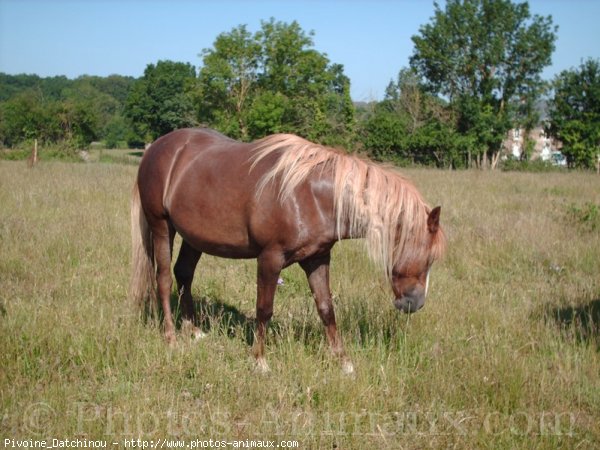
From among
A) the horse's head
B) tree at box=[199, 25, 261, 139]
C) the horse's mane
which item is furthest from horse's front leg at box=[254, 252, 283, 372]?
tree at box=[199, 25, 261, 139]

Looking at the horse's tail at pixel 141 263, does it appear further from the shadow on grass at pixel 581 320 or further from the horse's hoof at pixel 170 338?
the shadow on grass at pixel 581 320

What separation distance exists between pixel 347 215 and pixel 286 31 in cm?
3664

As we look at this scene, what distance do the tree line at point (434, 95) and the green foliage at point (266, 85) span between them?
0.07m

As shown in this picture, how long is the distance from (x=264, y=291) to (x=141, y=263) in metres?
1.61

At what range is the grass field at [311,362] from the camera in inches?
112

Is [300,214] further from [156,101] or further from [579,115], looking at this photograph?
[156,101]

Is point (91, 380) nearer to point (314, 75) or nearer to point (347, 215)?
point (347, 215)

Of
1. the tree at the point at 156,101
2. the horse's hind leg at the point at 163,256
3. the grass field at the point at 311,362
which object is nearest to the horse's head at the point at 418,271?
the grass field at the point at 311,362

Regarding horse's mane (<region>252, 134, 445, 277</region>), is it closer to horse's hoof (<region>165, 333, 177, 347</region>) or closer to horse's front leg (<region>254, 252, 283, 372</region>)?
horse's front leg (<region>254, 252, 283, 372</region>)

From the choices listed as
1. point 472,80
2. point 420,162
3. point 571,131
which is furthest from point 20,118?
point 571,131

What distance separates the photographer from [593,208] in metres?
8.55

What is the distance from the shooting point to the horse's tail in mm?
4637

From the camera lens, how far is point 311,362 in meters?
3.51

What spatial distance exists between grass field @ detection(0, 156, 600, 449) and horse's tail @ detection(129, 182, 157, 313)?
24 centimetres
